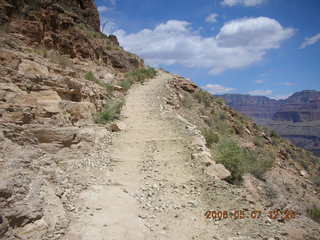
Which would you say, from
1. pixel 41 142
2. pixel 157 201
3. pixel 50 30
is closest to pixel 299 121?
pixel 50 30

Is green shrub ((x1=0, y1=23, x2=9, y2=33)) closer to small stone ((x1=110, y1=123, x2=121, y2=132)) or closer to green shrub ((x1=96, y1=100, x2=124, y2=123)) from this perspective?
green shrub ((x1=96, y1=100, x2=124, y2=123))

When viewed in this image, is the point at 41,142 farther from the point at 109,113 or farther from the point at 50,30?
the point at 50,30

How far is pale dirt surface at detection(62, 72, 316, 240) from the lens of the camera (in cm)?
328

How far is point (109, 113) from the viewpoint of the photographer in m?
8.04

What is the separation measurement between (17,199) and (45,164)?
4.74 feet

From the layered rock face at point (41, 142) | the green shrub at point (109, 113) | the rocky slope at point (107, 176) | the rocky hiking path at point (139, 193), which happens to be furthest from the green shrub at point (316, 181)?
the layered rock face at point (41, 142)

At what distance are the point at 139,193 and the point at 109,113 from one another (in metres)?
4.36

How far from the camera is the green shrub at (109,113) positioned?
7670 millimetres

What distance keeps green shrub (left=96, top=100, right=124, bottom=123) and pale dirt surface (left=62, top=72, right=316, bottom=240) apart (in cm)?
138

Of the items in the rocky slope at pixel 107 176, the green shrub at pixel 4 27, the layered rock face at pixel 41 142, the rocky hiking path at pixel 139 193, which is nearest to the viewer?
the layered rock face at pixel 41 142

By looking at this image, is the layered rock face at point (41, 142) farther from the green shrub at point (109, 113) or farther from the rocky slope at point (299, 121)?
the rocky slope at point (299, 121)

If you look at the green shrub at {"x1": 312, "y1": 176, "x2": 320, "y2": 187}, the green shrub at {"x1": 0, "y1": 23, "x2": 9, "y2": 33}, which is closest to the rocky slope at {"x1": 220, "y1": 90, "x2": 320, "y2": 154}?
the green shrub at {"x1": 312, "y1": 176, "x2": 320, "y2": 187}

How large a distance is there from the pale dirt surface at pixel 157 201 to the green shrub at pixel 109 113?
1377 millimetres

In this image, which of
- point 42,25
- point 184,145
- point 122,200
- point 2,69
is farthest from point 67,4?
point 122,200
